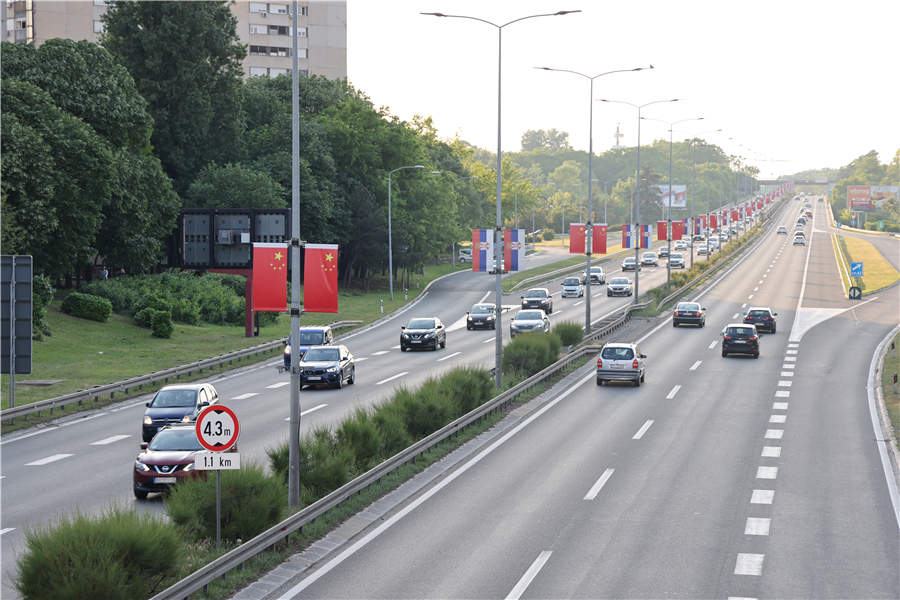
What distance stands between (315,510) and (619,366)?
862 inches

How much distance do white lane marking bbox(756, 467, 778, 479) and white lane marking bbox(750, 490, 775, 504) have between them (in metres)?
1.47

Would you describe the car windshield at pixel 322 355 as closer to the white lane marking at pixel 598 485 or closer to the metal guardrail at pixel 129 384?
the metal guardrail at pixel 129 384

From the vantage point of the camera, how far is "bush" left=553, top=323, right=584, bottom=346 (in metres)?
47.2

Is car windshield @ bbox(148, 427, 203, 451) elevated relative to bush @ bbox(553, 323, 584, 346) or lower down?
lower down

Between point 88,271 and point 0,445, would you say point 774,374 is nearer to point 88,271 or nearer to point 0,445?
point 0,445

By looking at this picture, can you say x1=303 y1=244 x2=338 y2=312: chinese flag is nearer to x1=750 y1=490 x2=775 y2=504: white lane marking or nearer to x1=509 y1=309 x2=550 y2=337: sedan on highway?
x1=750 y1=490 x2=775 y2=504: white lane marking

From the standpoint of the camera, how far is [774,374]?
41531 mm

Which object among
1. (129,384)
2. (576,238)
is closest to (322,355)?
(129,384)

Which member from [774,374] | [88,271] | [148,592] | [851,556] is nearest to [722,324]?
[774,374]

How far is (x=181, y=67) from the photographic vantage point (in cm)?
7106

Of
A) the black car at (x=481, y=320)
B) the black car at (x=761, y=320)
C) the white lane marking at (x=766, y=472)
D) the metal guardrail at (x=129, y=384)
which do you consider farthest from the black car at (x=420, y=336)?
the white lane marking at (x=766, y=472)

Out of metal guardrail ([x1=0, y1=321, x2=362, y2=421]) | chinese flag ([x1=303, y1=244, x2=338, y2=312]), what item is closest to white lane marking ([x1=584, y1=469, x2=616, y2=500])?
chinese flag ([x1=303, y1=244, x2=338, y2=312])

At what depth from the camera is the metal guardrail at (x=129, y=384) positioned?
30547 mm

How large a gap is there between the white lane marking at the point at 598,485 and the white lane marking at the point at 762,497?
3027 millimetres
